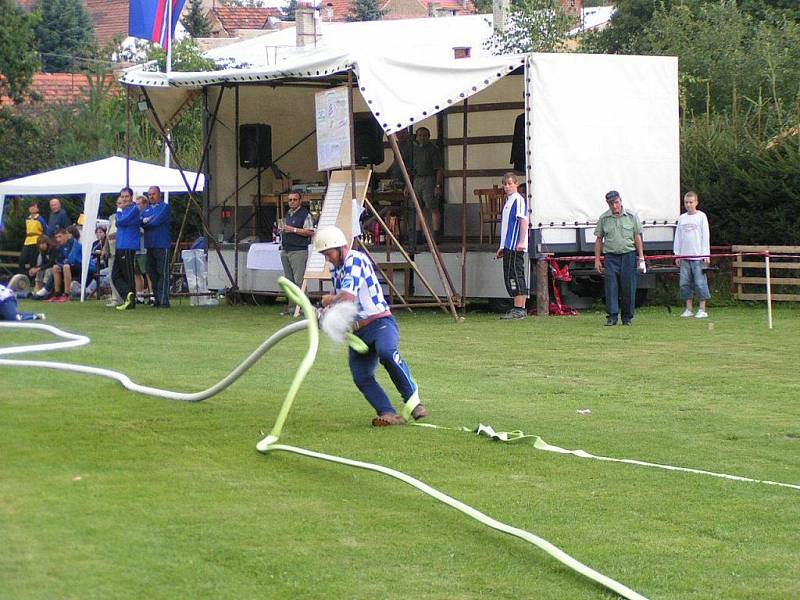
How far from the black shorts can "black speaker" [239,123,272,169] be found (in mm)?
6701

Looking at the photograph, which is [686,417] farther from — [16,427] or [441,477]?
[16,427]

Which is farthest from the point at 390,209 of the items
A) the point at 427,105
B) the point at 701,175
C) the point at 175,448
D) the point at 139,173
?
the point at 175,448

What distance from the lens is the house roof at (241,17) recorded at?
102 meters

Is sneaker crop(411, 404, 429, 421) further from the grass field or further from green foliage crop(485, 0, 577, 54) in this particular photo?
green foliage crop(485, 0, 577, 54)

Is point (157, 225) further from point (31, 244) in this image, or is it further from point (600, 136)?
point (600, 136)

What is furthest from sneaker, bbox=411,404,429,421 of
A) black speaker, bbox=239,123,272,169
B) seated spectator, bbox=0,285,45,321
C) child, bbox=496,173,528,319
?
black speaker, bbox=239,123,272,169

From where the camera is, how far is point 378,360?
10.0 meters

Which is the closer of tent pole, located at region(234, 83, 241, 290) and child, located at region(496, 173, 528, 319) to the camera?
child, located at region(496, 173, 528, 319)

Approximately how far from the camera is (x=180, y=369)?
1317cm

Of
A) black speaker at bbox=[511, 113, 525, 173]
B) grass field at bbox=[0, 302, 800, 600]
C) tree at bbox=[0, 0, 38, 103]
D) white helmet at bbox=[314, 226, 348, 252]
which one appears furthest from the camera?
tree at bbox=[0, 0, 38, 103]

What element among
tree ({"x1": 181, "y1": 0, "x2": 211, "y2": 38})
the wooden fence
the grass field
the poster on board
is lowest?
the grass field

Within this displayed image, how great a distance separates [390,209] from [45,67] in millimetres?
54081

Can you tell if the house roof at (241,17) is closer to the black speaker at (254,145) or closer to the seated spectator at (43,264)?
the seated spectator at (43,264)

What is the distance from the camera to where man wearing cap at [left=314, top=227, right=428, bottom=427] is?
959cm
